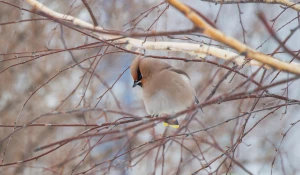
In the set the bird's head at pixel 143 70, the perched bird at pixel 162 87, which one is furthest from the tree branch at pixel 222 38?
the bird's head at pixel 143 70

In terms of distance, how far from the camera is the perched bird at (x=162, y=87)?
220 centimetres

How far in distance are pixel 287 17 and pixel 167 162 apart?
7.43ft

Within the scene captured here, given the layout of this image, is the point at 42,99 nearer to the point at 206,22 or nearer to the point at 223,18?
the point at 223,18

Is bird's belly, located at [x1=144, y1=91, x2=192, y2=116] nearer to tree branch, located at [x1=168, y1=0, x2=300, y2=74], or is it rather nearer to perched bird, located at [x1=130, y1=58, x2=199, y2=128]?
perched bird, located at [x1=130, y1=58, x2=199, y2=128]

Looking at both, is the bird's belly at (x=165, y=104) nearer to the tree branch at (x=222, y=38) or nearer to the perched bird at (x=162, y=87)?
the perched bird at (x=162, y=87)

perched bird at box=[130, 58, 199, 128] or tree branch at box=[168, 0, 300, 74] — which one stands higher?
perched bird at box=[130, 58, 199, 128]

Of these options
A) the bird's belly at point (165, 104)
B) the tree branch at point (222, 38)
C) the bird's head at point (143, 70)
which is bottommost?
the tree branch at point (222, 38)

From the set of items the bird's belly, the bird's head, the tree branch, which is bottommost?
the tree branch

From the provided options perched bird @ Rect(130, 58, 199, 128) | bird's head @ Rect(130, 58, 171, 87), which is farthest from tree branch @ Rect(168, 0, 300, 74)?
bird's head @ Rect(130, 58, 171, 87)

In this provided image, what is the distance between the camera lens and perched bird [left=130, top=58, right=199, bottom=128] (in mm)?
2203

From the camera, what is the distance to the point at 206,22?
44.7 inches

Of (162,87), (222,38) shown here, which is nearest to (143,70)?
(162,87)

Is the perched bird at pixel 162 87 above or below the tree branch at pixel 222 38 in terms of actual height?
above

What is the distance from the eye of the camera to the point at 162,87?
2.23 metres
